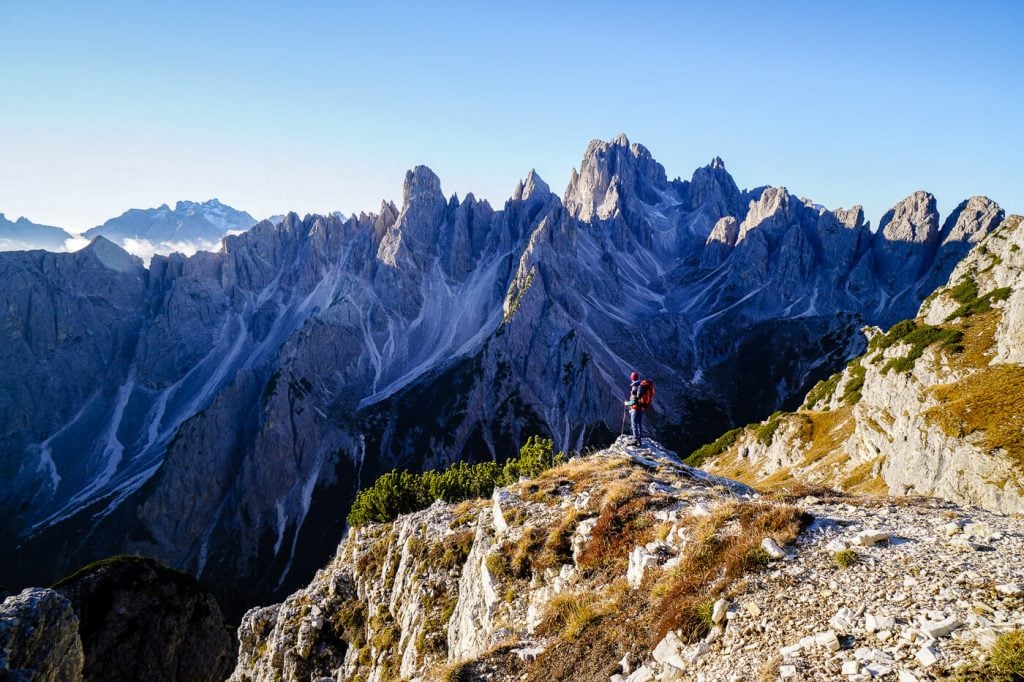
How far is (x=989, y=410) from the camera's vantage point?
3797 centimetres

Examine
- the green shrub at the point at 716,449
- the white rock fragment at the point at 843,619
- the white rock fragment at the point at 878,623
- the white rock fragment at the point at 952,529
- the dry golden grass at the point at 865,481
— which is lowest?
the green shrub at the point at 716,449

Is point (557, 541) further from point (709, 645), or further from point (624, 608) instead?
point (709, 645)

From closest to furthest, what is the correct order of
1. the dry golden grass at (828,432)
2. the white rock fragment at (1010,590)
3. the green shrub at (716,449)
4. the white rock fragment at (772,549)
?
1. the white rock fragment at (1010,590)
2. the white rock fragment at (772,549)
3. the dry golden grass at (828,432)
4. the green shrub at (716,449)

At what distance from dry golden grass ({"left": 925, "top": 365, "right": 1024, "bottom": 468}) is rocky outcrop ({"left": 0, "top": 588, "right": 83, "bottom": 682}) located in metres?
60.4

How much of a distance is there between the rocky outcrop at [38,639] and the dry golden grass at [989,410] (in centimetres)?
6038

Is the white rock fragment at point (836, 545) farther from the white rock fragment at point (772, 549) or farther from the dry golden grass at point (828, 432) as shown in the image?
the dry golden grass at point (828, 432)

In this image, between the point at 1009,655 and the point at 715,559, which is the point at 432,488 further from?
the point at 1009,655

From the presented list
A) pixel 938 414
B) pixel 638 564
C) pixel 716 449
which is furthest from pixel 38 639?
pixel 716 449

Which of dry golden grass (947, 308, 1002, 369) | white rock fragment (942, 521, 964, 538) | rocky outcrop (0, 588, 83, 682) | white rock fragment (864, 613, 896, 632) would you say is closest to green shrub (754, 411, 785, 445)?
dry golden grass (947, 308, 1002, 369)

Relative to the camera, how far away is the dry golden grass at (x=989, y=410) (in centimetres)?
3484

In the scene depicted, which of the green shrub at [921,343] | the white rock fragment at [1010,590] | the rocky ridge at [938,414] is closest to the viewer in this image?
the white rock fragment at [1010,590]

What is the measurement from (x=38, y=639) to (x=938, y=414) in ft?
210

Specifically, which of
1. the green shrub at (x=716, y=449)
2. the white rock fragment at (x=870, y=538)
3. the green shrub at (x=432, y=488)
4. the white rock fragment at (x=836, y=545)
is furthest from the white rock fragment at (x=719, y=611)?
the green shrub at (x=716, y=449)

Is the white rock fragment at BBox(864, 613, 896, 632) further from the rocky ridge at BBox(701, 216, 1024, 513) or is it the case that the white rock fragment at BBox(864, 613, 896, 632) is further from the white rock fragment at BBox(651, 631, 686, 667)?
the rocky ridge at BBox(701, 216, 1024, 513)
